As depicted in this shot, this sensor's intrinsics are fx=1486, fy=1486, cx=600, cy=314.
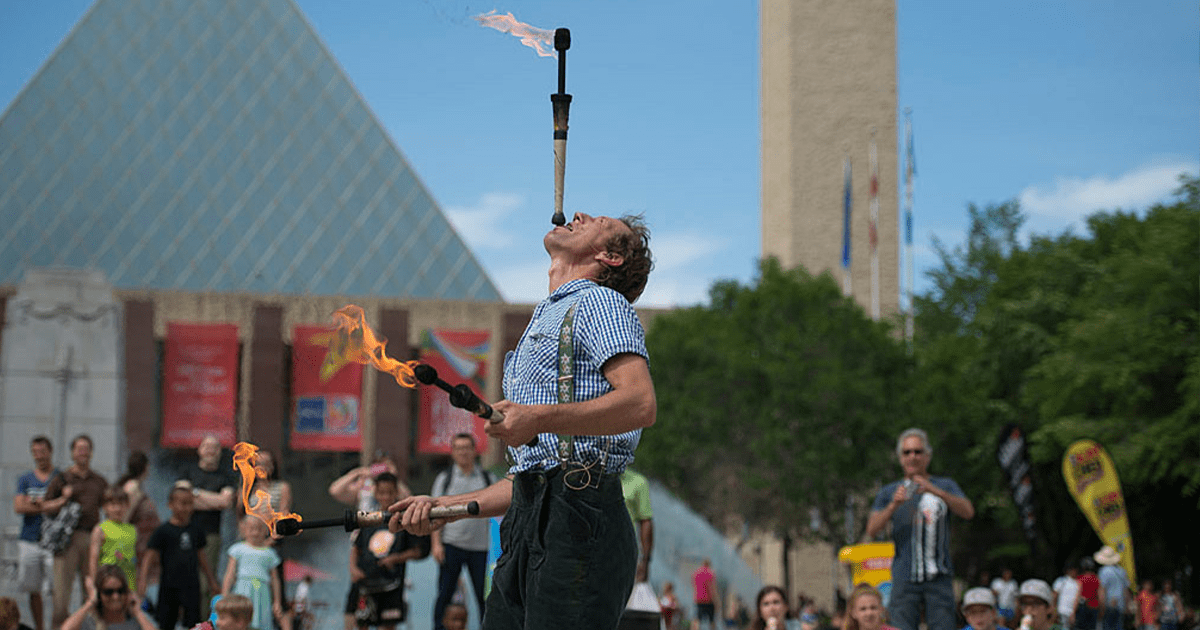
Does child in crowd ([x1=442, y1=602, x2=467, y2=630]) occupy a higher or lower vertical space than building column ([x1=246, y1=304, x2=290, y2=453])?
lower

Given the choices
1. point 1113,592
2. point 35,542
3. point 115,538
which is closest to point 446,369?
point 1113,592

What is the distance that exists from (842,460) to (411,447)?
14538mm

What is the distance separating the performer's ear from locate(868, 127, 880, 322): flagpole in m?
52.6

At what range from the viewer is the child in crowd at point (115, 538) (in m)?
10.5

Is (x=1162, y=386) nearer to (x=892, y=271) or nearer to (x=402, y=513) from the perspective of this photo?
(x=402, y=513)

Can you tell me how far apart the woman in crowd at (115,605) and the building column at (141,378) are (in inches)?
1361

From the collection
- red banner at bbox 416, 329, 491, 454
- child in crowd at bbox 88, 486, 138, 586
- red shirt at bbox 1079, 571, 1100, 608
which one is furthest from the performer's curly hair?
red banner at bbox 416, 329, 491, 454

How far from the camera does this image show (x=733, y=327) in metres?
45.0

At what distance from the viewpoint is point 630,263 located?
4.42m

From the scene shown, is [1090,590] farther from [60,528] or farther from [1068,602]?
[60,528]

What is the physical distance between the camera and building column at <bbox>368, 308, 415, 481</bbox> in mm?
46469

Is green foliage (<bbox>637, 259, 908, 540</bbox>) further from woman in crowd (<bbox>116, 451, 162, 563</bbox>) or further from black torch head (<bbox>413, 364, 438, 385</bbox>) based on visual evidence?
black torch head (<bbox>413, 364, 438, 385</bbox>)

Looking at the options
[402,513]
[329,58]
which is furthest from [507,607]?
[329,58]

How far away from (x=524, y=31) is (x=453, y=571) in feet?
19.7
